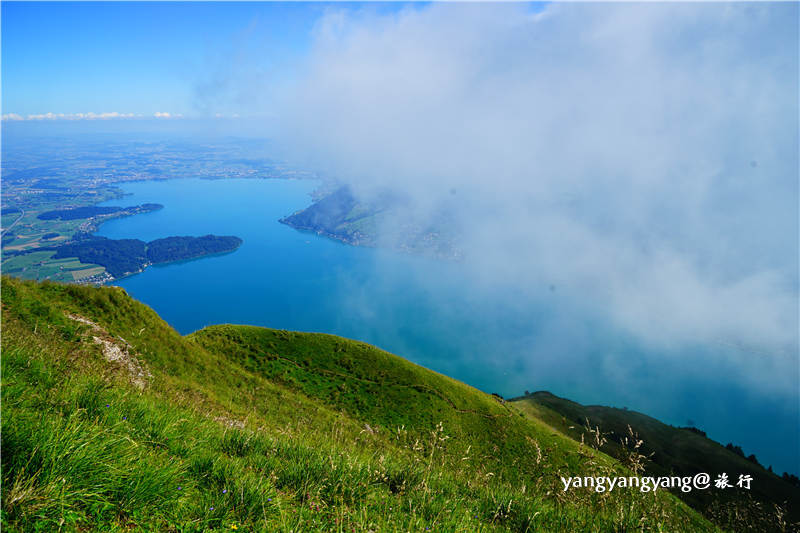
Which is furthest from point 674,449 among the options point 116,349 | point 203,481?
point 203,481

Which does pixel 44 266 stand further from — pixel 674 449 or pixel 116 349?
pixel 674 449

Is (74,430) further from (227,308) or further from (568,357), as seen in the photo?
(568,357)

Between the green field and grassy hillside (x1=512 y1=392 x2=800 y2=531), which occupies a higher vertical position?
grassy hillside (x1=512 y1=392 x2=800 y2=531)

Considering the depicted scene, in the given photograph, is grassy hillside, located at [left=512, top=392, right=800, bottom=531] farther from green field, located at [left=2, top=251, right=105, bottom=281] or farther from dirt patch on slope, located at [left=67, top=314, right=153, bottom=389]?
green field, located at [left=2, top=251, right=105, bottom=281]

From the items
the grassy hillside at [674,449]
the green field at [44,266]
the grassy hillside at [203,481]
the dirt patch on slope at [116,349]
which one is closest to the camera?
the grassy hillside at [203,481]

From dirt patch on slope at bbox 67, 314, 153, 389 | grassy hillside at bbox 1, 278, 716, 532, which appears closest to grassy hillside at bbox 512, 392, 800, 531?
grassy hillside at bbox 1, 278, 716, 532

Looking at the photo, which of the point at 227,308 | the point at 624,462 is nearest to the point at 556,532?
the point at 624,462

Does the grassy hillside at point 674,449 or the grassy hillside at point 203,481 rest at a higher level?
the grassy hillside at point 203,481

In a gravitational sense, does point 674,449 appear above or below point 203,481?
below

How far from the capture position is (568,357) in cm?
18925

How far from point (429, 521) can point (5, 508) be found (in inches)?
138

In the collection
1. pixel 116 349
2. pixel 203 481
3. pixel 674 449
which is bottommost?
pixel 674 449

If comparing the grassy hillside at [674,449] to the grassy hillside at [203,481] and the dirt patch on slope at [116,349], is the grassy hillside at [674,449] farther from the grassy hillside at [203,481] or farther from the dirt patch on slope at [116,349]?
the dirt patch on slope at [116,349]

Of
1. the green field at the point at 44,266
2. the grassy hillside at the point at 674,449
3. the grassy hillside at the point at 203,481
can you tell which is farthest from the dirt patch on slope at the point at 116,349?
the green field at the point at 44,266
